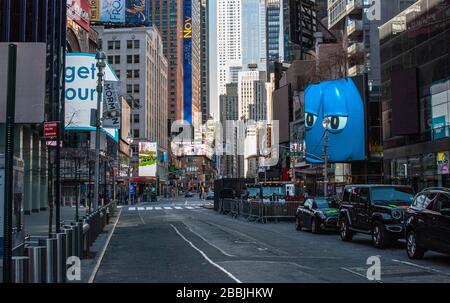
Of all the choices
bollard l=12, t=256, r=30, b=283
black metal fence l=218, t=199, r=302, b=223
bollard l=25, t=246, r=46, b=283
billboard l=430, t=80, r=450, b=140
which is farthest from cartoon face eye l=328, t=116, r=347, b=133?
bollard l=12, t=256, r=30, b=283

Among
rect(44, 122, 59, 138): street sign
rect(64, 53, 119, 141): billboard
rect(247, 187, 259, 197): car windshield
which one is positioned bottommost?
rect(247, 187, 259, 197): car windshield

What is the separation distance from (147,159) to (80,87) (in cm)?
5506

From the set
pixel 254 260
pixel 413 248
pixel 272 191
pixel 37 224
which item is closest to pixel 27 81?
pixel 254 260

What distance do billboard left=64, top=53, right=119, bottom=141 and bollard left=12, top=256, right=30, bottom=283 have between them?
5975cm

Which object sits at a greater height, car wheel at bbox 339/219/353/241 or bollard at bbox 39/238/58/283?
bollard at bbox 39/238/58/283

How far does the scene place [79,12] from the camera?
250 feet

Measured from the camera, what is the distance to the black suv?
18953mm

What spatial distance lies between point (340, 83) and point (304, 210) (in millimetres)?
45395

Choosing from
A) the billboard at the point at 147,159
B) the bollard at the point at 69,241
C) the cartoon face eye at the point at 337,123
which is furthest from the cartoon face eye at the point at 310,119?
the bollard at the point at 69,241

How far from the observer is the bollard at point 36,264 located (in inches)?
345

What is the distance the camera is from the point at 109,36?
131 meters

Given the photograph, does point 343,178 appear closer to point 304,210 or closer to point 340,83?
point 340,83

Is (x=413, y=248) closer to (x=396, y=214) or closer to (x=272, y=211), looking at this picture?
(x=396, y=214)

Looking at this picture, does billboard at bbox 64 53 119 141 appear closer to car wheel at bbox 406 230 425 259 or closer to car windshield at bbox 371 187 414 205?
car windshield at bbox 371 187 414 205
